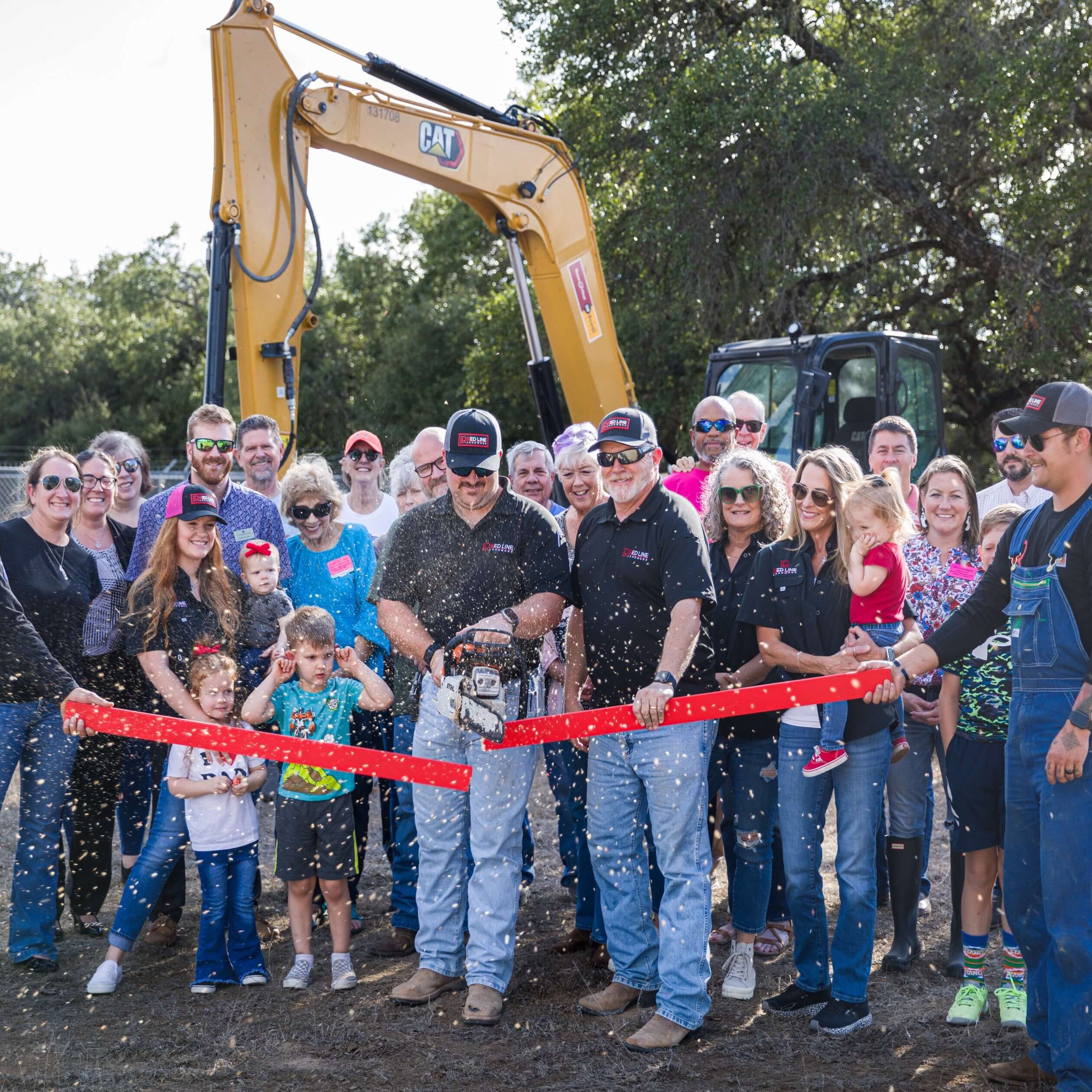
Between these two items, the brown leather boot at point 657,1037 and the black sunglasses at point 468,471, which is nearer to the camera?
the brown leather boot at point 657,1037

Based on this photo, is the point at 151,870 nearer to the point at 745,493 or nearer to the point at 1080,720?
the point at 745,493

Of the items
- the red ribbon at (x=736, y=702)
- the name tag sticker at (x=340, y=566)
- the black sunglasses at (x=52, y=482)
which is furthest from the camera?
the name tag sticker at (x=340, y=566)

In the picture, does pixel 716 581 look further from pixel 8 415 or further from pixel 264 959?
pixel 8 415

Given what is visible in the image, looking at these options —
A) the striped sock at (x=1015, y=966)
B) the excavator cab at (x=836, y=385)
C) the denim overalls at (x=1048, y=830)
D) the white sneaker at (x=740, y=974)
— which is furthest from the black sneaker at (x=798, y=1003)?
the excavator cab at (x=836, y=385)

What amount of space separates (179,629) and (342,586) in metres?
0.91

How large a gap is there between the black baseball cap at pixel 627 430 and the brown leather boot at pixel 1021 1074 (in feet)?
8.52

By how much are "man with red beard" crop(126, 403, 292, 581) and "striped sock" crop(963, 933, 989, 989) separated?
3492mm

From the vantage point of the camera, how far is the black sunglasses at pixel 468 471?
484 cm

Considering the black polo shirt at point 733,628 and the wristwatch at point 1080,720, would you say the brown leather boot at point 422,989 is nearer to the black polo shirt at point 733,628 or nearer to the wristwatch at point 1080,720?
the black polo shirt at point 733,628

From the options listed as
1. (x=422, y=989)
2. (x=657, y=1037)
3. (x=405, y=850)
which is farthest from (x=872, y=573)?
(x=405, y=850)

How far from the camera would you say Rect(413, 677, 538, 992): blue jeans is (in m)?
4.93

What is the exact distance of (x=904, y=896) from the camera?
533cm

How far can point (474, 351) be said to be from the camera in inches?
934

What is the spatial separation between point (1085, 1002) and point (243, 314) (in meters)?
6.53
